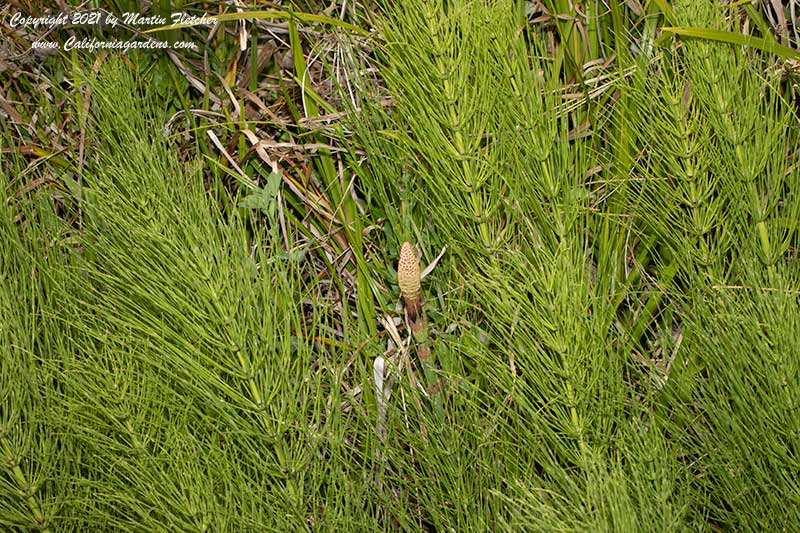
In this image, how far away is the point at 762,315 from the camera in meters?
1.34

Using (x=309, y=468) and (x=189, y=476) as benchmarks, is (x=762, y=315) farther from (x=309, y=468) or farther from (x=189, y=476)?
(x=189, y=476)

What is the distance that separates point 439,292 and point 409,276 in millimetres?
168

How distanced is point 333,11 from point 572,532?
964mm

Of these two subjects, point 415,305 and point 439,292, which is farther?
point 439,292

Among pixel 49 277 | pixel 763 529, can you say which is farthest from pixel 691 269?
pixel 49 277

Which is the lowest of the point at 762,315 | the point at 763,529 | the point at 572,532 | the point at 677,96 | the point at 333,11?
the point at 763,529

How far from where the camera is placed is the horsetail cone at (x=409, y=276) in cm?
140

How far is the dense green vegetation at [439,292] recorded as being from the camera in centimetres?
136

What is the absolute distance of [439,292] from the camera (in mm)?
1574

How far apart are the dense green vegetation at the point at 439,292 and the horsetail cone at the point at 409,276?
7 centimetres

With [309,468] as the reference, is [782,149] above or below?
above

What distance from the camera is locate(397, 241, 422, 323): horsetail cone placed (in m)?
1.40

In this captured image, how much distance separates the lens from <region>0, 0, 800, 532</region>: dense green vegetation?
136cm

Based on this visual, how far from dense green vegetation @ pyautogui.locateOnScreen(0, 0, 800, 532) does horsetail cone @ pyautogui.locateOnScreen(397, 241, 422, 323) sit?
Answer: 0.21 feet
